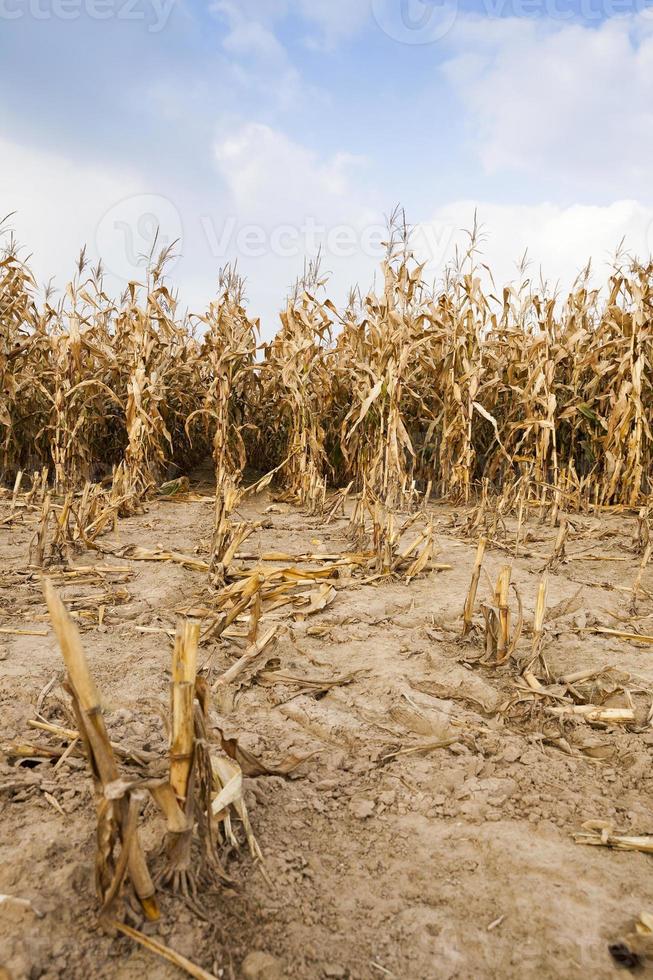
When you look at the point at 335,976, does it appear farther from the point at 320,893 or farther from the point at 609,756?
the point at 609,756

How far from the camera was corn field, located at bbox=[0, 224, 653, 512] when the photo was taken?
5402 mm

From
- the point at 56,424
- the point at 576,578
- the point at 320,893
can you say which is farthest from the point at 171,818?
the point at 56,424

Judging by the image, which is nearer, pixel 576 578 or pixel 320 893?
pixel 320 893

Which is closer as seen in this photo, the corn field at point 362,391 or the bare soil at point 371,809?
the bare soil at point 371,809

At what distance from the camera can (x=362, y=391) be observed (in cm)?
526

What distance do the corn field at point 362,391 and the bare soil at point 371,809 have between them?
2.48 metres

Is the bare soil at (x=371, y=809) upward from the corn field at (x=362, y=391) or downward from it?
downward

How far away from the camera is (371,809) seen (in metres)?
1.59

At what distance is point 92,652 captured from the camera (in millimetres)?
2406

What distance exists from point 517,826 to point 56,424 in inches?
219

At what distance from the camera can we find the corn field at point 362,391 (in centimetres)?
540

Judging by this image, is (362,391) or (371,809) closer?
(371,809)

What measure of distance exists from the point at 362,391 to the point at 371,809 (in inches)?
157

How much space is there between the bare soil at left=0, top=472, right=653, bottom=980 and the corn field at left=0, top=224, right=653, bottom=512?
8.12 ft
